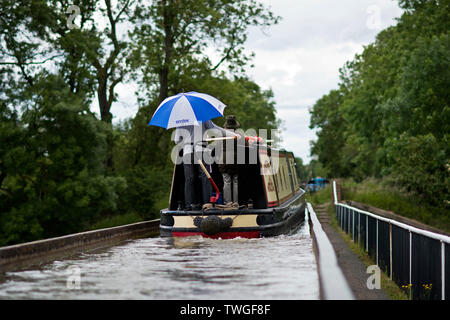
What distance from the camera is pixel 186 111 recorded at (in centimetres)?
1202

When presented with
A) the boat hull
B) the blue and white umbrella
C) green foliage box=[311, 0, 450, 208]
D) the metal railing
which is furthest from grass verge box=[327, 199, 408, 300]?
green foliage box=[311, 0, 450, 208]

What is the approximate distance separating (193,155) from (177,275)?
522 centimetres

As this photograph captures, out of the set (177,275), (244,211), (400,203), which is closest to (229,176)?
(244,211)

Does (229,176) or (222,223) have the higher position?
(229,176)

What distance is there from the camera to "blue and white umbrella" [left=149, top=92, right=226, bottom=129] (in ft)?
39.3

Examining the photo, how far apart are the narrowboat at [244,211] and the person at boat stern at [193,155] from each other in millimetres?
218

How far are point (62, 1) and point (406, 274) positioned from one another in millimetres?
27115

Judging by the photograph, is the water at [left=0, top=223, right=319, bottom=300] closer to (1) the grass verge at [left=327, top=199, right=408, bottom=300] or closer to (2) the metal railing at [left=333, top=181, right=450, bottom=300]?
(1) the grass verge at [left=327, top=199, right=408, bottom=300]

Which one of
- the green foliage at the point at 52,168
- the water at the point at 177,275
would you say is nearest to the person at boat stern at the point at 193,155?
the water at the point at 177,275

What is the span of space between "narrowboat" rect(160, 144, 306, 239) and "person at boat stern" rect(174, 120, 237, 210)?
0.22 meters

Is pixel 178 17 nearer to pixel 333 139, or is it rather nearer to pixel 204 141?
pixel 204 141

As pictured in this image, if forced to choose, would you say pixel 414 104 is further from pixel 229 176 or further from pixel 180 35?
pixel 229 176

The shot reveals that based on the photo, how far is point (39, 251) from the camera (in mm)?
8922

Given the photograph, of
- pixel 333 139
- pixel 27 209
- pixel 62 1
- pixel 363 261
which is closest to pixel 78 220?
pixel 27 209
